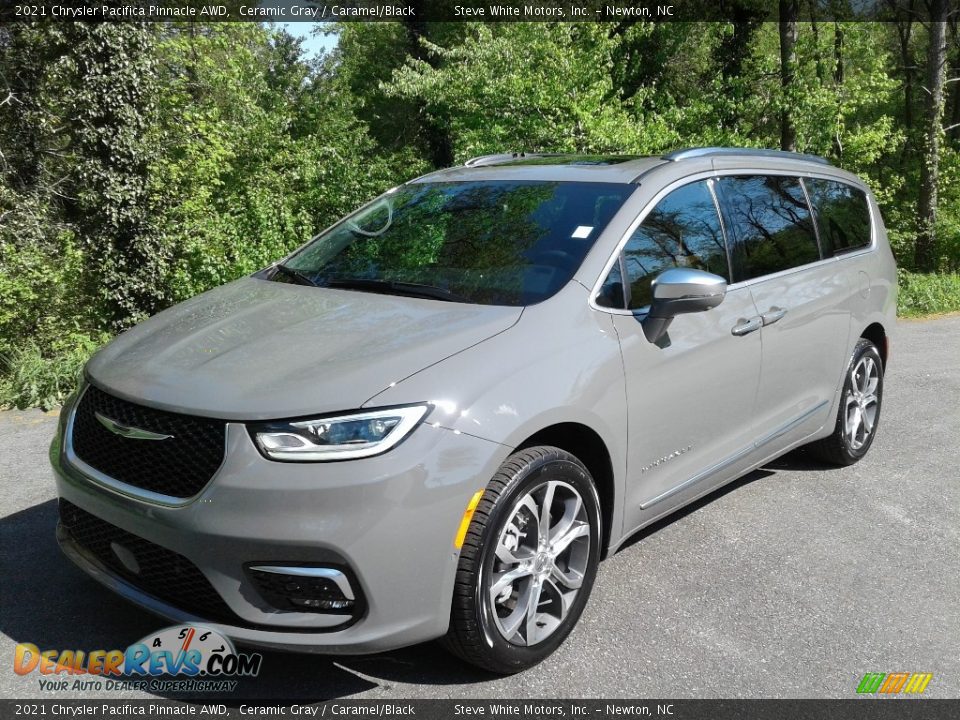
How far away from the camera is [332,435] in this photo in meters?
2.73

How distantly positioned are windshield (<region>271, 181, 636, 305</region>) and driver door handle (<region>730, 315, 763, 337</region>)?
81cm

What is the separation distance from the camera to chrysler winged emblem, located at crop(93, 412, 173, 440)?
9.43 feet

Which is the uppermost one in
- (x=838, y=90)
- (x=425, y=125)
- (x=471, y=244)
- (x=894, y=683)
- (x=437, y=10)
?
(x=437, y=10)

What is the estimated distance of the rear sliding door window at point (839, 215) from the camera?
16.6 ft

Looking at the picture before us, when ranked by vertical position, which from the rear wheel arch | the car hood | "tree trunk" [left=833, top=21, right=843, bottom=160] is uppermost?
"tree trunk" [left=833, top=21, right=843, bottom=160]

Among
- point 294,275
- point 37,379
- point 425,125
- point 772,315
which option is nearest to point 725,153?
point 772,315

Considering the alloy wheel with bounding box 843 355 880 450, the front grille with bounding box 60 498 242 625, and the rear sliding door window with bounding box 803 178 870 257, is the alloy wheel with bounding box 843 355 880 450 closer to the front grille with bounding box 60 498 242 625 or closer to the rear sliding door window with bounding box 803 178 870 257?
the rear sliding door window with bounding box 803 178 870 257

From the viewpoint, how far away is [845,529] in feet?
15.0

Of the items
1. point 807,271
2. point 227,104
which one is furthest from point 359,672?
point 227,104

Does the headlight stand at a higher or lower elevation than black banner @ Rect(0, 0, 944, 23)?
lower

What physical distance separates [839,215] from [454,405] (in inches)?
136

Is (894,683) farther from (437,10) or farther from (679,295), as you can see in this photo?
(437,10)

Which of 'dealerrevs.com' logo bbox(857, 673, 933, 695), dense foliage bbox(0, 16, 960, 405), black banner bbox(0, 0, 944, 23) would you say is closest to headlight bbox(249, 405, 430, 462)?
'dealerrevs.com' logo bbox(857, 673, 933, 695)

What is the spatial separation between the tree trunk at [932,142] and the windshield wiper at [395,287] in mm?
18136
